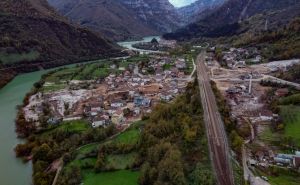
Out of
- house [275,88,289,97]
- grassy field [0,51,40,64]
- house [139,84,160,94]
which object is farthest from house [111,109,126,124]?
grassy field [0,51,40,64]

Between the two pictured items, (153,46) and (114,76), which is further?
(153,46)

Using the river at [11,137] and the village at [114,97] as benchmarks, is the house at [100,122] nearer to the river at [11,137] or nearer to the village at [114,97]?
the village at [114,97]

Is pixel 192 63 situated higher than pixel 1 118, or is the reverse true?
pixel 192 63

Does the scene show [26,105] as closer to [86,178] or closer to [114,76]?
[114,76]

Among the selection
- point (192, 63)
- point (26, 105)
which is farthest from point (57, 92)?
point (192, 63)

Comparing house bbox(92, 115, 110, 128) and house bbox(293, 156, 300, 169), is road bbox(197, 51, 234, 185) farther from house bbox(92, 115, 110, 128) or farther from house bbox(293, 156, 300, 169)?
house bbox(92, 115, 110, 128)

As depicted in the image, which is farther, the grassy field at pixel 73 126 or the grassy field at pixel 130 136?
the grassy field at pixel 73 126

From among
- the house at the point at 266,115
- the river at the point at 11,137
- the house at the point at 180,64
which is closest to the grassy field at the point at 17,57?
the river at the point at 11,137
